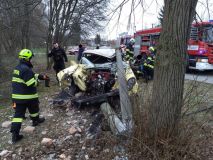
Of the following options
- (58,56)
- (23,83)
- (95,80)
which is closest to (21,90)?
(23,83)

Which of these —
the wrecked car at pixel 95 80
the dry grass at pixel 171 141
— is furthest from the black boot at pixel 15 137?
the dry grass at pixel 171 141

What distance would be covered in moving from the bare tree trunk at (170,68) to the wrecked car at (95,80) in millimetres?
2132

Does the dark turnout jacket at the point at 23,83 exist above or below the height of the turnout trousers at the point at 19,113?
above

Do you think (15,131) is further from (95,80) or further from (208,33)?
(208,33)

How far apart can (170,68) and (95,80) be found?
125 inches

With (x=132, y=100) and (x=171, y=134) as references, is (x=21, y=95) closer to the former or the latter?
(x=132, y=100)

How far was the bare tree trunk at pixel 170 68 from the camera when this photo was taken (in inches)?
123

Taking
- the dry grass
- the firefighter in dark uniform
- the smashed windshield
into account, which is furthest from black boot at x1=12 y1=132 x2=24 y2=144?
the firefighter in dark uniform

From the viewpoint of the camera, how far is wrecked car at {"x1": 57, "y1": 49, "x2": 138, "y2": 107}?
5633 millimetres

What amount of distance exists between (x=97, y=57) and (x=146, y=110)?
12.9ft

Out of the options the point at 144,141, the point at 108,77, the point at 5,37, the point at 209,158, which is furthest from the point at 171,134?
the point at 5,37

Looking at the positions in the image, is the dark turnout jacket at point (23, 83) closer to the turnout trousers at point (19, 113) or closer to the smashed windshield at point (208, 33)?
the turnout trousers at point (19, 113)

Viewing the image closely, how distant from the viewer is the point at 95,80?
20.2 feet

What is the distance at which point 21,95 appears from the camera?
457 centimetres
